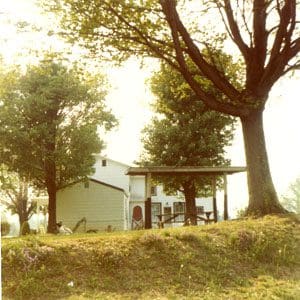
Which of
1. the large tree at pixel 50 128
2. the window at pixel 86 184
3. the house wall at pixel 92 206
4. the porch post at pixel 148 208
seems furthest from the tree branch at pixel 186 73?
the house wall at pixel 92 206

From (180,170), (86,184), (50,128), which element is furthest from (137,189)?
(180,170)

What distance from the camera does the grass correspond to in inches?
275

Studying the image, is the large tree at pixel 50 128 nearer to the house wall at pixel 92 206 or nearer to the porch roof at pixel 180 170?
the house wall at pixel 92 206

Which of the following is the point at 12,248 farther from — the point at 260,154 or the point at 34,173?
the point at 34,173

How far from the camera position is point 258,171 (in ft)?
43.6

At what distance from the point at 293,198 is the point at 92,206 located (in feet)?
265

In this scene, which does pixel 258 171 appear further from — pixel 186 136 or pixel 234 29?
pixel 186 136

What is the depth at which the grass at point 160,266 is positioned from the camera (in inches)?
275

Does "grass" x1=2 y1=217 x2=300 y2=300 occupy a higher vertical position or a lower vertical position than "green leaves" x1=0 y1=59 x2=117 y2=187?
lower

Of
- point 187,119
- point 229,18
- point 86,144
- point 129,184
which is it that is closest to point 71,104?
point 86,144

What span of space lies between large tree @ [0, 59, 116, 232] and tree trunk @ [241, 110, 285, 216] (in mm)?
21610

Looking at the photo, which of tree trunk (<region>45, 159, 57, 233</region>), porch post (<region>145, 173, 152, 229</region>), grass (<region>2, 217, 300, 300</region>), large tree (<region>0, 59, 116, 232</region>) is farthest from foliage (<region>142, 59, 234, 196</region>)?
grass (<region>2, 217, 300, 300</region>)

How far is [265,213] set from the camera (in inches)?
497

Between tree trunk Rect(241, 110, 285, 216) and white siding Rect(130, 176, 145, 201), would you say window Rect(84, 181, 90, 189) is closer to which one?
white siding Rect(130, 176, 145, 201)
